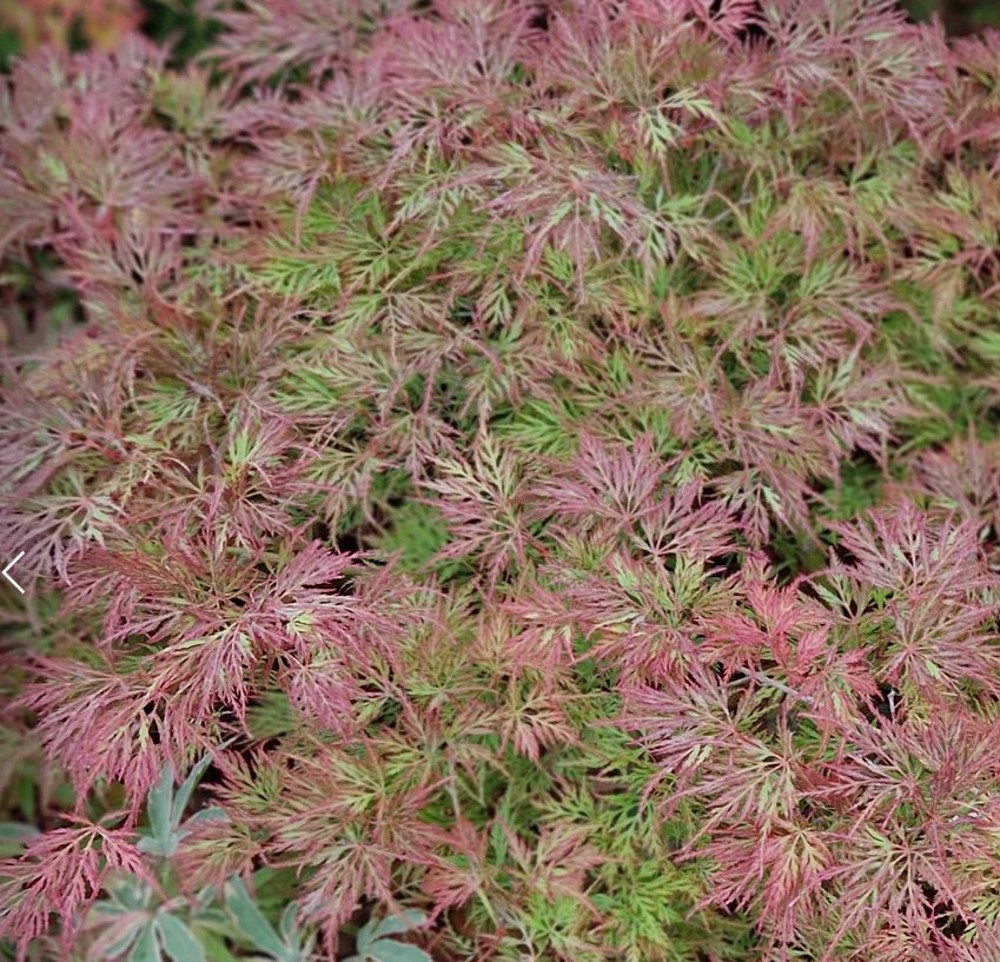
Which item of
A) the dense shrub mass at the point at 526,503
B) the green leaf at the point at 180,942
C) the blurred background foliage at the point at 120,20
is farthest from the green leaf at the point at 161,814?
the blurred background foliage at the point at 120,20

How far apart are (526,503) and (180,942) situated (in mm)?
667

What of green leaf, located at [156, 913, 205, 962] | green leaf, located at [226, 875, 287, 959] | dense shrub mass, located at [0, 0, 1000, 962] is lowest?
green leaf, located at [226, 875, 287, 959]

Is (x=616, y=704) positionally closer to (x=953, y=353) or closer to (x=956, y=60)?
(x=953, y=353)

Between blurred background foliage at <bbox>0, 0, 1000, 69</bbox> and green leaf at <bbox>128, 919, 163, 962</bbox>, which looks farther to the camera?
blurred background foliage at <bbox>0, 0, 1000, 69</bbox>

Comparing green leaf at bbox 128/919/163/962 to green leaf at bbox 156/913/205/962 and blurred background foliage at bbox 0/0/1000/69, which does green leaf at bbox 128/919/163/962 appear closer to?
green leaf at bbox 156/913/205/962

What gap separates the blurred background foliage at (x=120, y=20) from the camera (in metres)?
2.25

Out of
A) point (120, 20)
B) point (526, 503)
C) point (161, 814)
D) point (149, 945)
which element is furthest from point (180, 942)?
point (120, 20)

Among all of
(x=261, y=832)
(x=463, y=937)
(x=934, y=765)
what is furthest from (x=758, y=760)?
(x=261, y=832)

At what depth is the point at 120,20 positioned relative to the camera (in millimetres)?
2262

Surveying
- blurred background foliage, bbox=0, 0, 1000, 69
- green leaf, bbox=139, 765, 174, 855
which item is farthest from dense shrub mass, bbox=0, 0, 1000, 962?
blurred background foliage, bbox=0, 0, 1000, 69

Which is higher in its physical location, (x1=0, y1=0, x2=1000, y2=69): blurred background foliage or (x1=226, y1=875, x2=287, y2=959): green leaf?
(x1=0, y1=0, x2=1000, y2=69): blurred background foliage

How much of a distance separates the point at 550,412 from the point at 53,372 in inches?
29.6

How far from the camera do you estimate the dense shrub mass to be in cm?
122

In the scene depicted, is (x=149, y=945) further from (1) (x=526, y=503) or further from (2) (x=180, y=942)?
(1) (x=526, y=503)
